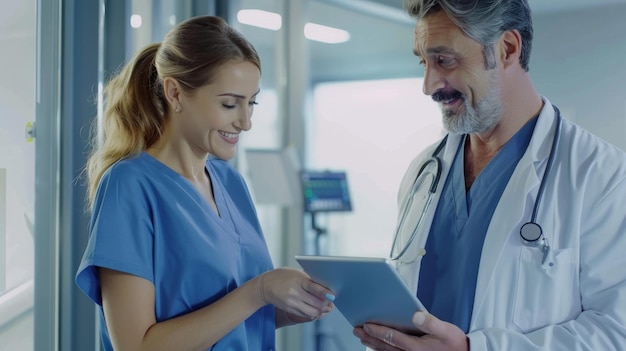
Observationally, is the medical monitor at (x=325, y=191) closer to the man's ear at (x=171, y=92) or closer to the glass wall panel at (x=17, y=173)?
the glass wall panel at (x=17, y=173)

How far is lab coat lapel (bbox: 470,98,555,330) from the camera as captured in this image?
134 centimetres

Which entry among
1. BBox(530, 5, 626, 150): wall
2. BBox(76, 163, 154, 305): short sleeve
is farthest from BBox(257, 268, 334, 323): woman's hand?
BBox(530, 5, 626, 150): wall

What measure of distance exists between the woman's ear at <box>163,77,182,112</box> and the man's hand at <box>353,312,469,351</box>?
54cm

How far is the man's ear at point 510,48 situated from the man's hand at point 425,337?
562mm

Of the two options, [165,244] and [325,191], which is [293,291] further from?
[325,191]

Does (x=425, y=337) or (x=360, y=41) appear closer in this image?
(x=425, y=337)

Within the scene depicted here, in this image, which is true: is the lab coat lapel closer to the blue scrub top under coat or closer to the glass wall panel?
the blue scrub top under coat

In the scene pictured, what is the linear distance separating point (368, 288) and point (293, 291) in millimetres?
150

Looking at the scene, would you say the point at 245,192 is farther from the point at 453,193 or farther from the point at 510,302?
the point at 510,302

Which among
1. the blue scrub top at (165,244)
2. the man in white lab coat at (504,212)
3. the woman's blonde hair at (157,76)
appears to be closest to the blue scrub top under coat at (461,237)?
the man in white lab coat at (504,212)

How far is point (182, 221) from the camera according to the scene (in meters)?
1.32

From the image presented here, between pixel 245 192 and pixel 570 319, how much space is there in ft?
2.27

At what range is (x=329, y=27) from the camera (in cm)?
329

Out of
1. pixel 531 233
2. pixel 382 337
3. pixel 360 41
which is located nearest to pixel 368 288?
pixel 382 337
